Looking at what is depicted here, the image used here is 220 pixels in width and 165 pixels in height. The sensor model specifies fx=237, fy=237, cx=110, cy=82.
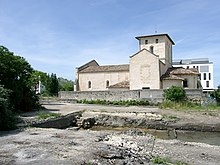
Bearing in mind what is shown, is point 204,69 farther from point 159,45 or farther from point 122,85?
point 122,85

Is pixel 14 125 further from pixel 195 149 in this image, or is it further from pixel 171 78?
pixel 171 78

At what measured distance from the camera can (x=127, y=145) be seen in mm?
9711

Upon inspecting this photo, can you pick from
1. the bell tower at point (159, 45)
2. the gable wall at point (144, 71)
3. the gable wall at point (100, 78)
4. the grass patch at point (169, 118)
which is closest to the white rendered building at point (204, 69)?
the bell tower at point (159, 45)

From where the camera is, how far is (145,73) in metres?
38.0

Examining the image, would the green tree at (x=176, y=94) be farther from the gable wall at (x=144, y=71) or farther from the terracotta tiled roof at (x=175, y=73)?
the gable wall at (x=144, y=71)

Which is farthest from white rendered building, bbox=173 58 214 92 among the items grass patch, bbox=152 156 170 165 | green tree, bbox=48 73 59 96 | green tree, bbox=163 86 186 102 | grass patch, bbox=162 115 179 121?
grass patch, bbox=152 156 170 165

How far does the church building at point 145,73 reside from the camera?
120ft

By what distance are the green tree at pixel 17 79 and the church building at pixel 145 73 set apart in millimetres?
18986

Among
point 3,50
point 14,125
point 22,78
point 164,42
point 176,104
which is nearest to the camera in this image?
point 14,125

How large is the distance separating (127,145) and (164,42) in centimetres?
3377

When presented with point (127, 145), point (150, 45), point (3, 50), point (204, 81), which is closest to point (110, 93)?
point (150, 45)

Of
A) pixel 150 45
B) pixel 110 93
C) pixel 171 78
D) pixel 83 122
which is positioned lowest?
pixel 83 122

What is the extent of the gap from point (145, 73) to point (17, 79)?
2260 centimetres

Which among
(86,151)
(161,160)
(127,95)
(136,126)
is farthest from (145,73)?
(161,160)
